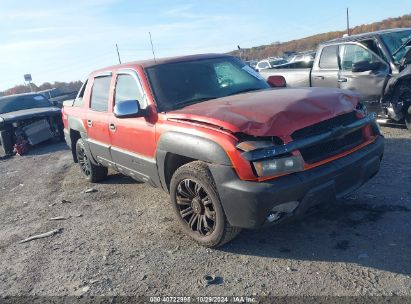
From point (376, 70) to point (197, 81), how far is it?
3759 mm

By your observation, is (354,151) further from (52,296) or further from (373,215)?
(52,296)

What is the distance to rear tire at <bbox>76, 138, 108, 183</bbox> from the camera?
254 inches

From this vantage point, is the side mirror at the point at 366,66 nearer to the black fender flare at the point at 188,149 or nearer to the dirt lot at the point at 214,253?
the dirt lot at the point at 214,253

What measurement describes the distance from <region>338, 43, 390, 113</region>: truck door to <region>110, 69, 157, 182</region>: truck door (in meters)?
3.99

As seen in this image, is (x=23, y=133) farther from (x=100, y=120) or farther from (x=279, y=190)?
(x=279, y=190)

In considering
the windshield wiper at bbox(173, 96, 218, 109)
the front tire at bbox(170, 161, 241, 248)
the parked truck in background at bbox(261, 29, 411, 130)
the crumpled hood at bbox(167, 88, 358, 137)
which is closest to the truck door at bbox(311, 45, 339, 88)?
the parked truck in background at bbox(261, 29, 411, 130)

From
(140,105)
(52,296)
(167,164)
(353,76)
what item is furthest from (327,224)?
(353,76)

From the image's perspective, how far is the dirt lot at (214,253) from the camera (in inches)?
121

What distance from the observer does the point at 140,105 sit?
14.3 feet

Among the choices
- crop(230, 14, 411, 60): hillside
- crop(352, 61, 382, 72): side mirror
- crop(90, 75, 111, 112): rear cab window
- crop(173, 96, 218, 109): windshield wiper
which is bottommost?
crop(230, 14, 411, 60): hillside

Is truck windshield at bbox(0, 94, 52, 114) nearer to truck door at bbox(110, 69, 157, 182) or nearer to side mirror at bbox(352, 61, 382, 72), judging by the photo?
truck door at bbox(110, 69, 157, 182)

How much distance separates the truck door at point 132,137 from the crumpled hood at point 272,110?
0.49 metres

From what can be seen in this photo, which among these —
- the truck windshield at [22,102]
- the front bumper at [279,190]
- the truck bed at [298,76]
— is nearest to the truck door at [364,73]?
the truck bed at [298,76]

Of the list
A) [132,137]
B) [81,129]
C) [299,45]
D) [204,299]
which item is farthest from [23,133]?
[299,45]
